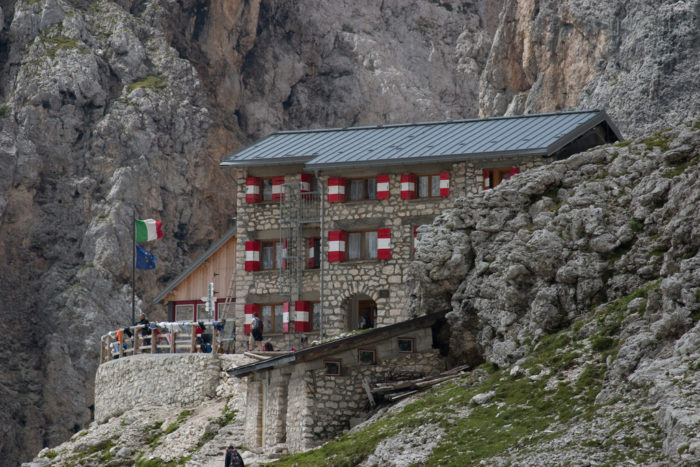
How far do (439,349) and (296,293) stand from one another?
49.8 ft

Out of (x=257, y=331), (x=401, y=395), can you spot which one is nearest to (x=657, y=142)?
(x=401, y=395)

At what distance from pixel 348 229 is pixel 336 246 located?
0.90 metres

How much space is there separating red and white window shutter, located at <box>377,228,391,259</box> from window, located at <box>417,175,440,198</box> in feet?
6.90

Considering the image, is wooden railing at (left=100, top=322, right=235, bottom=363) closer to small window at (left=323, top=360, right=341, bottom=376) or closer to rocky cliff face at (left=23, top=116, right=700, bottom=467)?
rocky cliff face at (left=23, top=116, right=700, bottom=467)

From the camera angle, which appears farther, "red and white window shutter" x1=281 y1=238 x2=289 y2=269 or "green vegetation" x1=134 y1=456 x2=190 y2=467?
"red and white window shutter" x1=281 y1=238 x2=289 y2=269

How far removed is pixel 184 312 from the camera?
7100 centimetres

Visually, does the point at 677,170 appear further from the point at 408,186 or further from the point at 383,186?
the point at 383,186

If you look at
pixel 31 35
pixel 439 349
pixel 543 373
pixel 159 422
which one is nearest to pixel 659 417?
pixel 543 373

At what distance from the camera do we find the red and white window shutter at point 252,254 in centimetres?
6034

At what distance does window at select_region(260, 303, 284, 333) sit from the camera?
60.2m

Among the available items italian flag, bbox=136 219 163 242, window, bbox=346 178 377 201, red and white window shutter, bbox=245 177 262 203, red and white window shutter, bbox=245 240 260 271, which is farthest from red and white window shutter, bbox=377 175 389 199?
italian flag, bbox=136 219 163 242

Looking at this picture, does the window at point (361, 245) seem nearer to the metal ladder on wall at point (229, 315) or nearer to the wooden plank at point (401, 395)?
the metal ladder on wall at point (229, 315)

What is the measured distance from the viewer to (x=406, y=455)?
3538 cm

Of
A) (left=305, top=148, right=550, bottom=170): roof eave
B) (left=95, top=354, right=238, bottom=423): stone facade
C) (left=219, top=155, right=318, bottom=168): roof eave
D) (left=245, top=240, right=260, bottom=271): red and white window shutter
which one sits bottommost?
(left=95, top=354, right=238, bottom=423): stone facade
